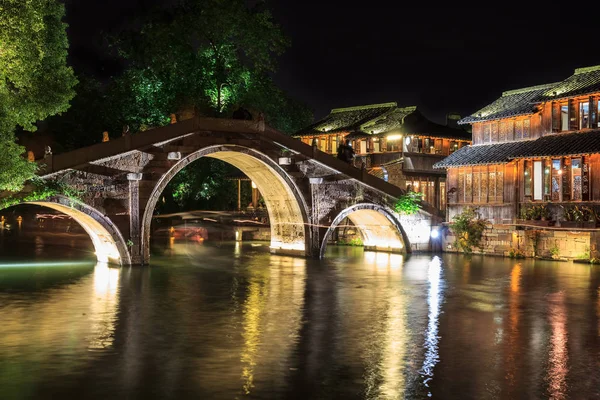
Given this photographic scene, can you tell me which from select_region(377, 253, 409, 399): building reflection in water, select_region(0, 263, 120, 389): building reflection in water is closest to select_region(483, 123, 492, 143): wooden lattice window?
select_region(377, 253, 409, 399): building reflection in water

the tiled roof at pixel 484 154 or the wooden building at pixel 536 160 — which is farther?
the tiled roof at pixel 484 154

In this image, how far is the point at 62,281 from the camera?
29562 millimetres

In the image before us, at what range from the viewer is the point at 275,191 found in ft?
138

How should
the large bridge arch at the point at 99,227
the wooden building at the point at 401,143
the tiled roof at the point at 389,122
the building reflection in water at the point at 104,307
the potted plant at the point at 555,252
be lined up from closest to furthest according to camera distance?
the building reflection in water at the point at 104,307 → the large bridge arch at the point at 99,227 → the potted plant at the point at 555,252 → the wooden building at the point at 401,143 → the tiled roof at the point at 389,122

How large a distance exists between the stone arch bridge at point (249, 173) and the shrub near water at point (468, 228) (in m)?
1.81

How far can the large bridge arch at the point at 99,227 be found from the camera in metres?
31.8

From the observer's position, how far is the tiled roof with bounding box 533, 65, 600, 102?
3925cm

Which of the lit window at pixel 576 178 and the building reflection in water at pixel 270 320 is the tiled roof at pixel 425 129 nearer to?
the lit window at pixel 576 178

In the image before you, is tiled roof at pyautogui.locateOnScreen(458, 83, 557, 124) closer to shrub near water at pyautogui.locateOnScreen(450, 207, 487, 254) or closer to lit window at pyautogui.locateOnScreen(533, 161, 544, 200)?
lit window at pyautogui.locateOnScreen(533, 161, 544, 200)

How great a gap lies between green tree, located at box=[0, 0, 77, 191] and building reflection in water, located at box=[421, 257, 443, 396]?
14.3 meters

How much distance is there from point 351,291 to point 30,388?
15.4 meters

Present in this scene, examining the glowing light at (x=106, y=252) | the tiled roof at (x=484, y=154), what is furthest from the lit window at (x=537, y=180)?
the glowing light at (x=106, y=252)

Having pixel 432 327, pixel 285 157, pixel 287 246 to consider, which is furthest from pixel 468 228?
pixel 432 327

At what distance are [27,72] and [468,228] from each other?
2721cm
